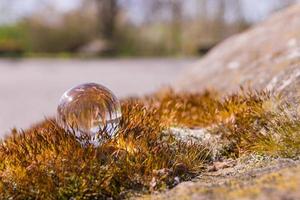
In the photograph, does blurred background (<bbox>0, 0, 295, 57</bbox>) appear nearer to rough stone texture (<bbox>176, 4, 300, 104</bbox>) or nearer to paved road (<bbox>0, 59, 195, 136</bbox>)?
paved road (<bbox>0, 59, 195, 136</bbox>)

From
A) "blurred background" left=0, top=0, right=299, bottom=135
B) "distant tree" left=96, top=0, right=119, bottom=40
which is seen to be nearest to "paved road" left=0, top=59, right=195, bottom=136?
"blurred background" left=0, top=0, right=299, bottom=135

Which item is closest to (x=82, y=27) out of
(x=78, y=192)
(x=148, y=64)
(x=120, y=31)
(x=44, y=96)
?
(x=120, y=31)

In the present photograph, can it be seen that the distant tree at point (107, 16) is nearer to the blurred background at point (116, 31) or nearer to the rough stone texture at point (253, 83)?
the blurred background at point (116, 31)

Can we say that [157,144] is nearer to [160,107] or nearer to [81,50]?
[160,107]

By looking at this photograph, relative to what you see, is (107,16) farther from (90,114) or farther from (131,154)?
(131,154)

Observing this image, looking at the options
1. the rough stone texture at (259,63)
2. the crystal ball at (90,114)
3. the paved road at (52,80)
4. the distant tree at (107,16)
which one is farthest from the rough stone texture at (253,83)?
the distant tree at (107,16)

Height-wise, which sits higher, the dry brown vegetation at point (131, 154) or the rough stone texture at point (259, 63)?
the rough stone texture at point (259, 63)

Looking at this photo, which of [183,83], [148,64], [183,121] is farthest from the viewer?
[148,64]
